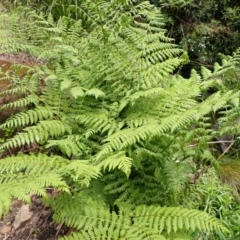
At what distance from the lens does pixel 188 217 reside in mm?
1961

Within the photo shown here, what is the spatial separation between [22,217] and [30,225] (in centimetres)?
9

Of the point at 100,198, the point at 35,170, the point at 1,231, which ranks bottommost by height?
the point at 1,231

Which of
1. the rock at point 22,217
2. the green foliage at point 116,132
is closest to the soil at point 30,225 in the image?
the rock at point 22,217

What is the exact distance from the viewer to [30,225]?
246 centimetres

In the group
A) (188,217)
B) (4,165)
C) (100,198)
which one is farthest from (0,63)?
(188,217)

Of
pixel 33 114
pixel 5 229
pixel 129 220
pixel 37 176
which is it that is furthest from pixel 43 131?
pixel 129 220

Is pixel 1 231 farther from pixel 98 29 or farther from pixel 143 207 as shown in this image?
pixel 98 29

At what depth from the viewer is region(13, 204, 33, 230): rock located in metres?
2.46

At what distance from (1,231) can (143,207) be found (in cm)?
105

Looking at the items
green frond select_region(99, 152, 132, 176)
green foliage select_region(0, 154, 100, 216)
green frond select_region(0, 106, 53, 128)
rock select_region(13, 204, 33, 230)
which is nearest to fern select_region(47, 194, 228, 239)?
green foliage select_region(0, 154, 100, 216)

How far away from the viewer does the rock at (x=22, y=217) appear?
2.46 meters

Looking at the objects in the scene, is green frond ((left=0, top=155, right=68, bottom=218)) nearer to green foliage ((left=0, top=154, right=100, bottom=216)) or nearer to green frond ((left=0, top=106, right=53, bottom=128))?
green foliage ((left=0, top=154, right=100, bottom=216))

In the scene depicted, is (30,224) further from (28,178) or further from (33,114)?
(33,114)

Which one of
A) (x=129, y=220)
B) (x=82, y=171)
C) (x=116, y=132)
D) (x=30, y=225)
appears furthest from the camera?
(x=30, y=225)
